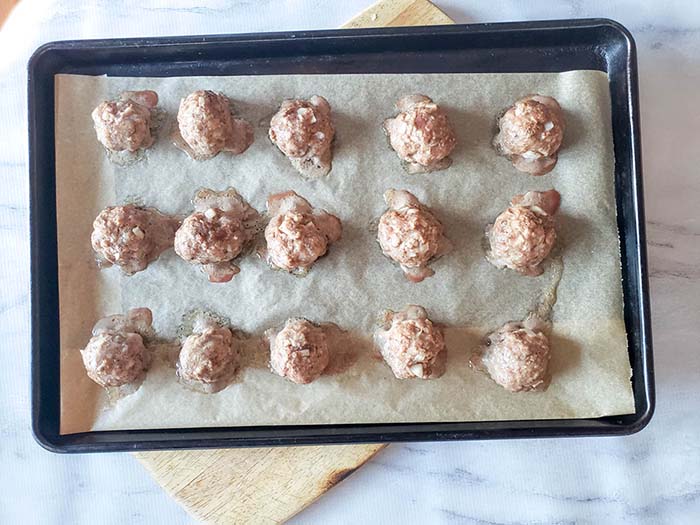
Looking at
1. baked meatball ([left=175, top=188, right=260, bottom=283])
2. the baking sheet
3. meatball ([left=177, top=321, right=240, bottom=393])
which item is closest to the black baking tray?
the baking sheet

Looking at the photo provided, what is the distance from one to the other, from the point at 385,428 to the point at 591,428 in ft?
1.67

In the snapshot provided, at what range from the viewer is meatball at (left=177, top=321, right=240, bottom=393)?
1659mm

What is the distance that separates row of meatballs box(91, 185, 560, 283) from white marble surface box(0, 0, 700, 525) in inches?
15.3

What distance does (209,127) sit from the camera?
1.66m

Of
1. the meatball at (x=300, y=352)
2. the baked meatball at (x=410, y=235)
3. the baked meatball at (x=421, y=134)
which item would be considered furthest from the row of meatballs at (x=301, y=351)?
the baked meatball at (x=421, y=134)

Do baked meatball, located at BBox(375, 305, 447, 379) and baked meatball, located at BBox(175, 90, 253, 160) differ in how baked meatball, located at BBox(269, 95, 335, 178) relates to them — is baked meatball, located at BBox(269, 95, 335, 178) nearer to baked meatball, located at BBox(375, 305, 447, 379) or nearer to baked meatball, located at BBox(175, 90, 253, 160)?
baked meatball, located at BBox(175, 90, 253, 160)

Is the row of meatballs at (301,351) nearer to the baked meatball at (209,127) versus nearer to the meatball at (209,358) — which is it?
the meatball at (209,358)

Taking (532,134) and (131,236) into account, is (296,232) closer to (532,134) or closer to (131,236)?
(131,236)

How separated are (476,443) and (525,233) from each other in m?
0.63

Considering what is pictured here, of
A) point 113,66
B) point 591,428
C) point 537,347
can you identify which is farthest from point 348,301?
point 113,66

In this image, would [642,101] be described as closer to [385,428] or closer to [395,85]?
[395,85]

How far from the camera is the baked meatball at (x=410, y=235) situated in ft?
5.44

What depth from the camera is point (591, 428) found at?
1.65 m

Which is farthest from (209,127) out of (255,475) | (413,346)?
(255,475)
